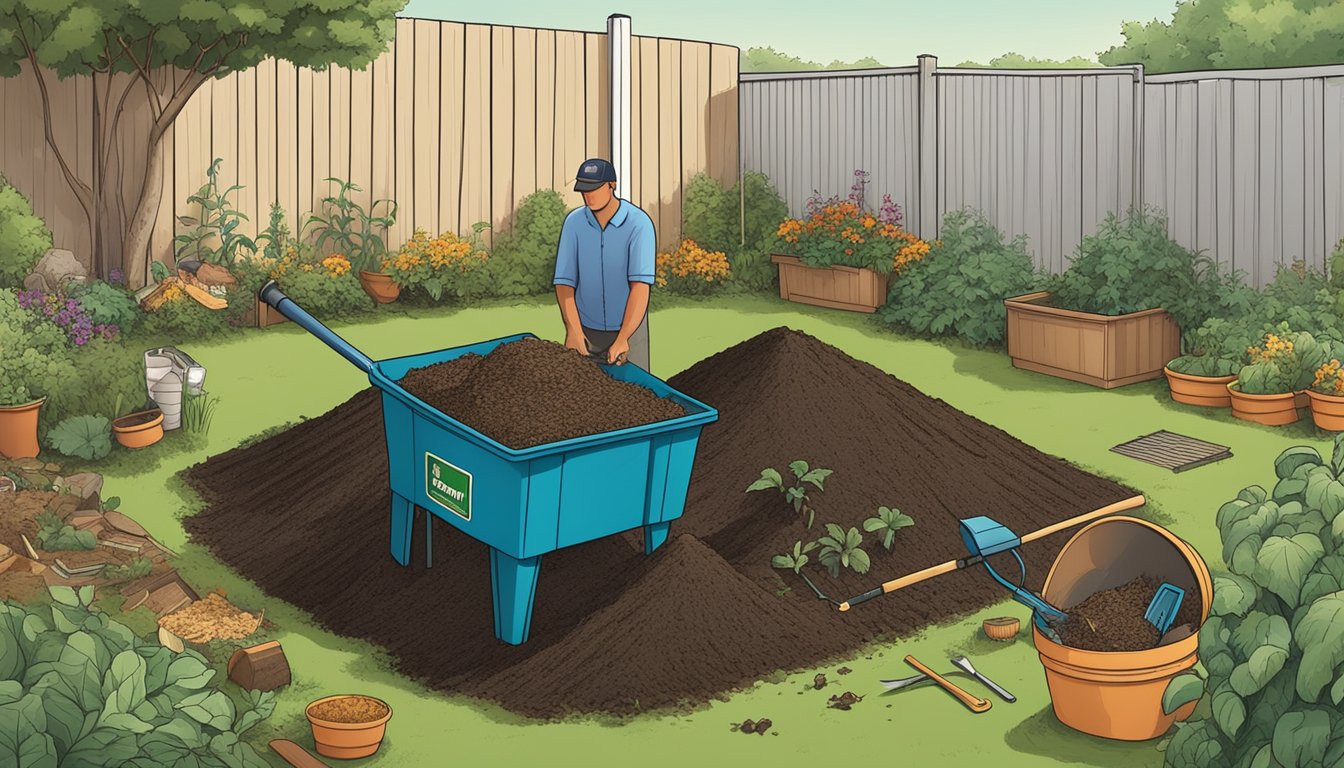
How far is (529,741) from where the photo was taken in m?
5.91

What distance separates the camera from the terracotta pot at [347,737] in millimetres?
5734

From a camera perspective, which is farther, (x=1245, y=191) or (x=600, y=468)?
(x=1245, y=191)

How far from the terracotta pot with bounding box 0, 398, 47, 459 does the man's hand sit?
3.58 m

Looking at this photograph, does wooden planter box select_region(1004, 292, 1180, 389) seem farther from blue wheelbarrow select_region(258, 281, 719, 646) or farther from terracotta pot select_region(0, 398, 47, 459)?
terracotta pot select_region(0, 398, 47, 459)

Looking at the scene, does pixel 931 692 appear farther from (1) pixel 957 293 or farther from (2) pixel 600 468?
(1) pixel 957 293

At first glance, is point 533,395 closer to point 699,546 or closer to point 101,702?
point 699,546

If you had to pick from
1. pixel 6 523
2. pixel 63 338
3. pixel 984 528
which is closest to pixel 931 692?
pixel 984 528

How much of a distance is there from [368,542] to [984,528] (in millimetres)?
2870

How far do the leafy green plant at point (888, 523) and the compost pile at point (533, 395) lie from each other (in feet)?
3.68

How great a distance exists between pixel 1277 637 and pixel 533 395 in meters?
3.15

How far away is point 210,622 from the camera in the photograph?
682 cm

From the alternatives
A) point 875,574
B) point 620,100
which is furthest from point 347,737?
point 620,100

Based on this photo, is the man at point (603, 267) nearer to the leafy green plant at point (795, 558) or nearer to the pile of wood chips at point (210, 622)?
the leafy green plant at point (795, 558)

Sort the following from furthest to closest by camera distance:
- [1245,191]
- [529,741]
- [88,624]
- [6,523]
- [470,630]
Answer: [1245,191] → [6,523] → [470,630] → [529,741] → [88,624]
